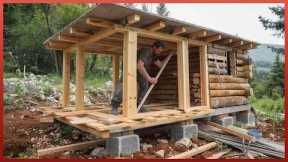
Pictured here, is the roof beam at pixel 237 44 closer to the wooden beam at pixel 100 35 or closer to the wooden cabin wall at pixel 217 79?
the wooden cabin wall at pixel 217 79

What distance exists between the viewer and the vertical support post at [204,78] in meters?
8.09

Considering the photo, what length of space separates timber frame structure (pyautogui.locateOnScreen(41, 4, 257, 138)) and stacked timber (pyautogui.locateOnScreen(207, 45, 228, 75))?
0.03 metres

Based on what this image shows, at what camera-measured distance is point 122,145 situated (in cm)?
558

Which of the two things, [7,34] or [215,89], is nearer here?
[215,89]

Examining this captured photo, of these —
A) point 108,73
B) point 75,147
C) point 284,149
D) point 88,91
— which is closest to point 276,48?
point 108,73

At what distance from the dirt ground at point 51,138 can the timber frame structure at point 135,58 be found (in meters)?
0.55

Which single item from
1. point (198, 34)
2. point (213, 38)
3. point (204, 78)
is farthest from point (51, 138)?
point (213, 38)

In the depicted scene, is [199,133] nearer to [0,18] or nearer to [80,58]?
[80,58]

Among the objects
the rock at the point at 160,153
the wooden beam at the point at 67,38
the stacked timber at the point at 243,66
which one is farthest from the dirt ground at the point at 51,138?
the wooden beam at the point at 67,38

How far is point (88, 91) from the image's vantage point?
15.9 meters

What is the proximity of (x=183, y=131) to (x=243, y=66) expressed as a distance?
4.46m

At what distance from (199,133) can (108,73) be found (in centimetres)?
1826

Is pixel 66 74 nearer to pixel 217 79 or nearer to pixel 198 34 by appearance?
pixel 198 34

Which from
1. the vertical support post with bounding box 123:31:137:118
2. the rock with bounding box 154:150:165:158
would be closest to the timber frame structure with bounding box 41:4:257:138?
the vertical support post with bounding box 123:31:137:118
